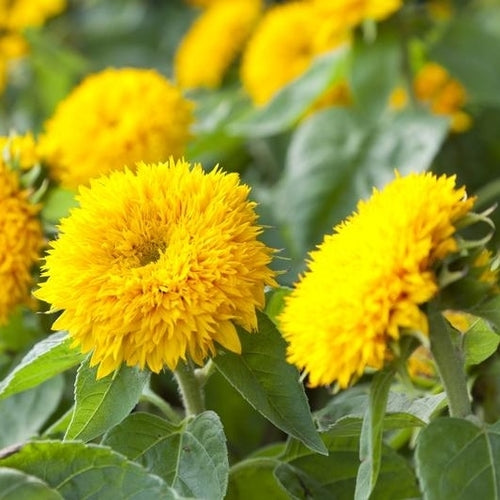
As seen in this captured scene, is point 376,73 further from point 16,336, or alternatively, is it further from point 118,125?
point 16,336

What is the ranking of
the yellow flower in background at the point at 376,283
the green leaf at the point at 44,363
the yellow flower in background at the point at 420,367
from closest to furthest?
the yellow flower in background at the point at 376,283, the green leaf at the point at 44,363, the yellow flower in background at the point at 420,367

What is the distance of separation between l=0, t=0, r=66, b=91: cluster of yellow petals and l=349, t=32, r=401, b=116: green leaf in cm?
43

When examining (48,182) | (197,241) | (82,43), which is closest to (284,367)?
(197,241)

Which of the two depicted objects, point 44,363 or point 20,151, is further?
point 20,151

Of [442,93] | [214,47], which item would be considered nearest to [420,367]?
[442,93]

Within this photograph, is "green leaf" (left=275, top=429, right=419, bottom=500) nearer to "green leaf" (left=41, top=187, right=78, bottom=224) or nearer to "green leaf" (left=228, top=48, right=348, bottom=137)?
"green leaf" (left=41, top=187, right=78, bottom=224)

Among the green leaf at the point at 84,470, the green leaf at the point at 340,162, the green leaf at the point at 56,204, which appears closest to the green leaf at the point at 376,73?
the green leaf at the point at 340,162

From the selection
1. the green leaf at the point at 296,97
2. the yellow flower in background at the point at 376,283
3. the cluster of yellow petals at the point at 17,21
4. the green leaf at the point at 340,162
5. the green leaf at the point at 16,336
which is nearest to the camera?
the yellow flower in background at the point at 376,283

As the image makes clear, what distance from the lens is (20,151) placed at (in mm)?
782

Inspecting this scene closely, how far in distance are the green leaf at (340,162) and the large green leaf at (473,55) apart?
9cm

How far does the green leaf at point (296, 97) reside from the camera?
113 centimetres

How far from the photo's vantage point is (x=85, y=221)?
558mm

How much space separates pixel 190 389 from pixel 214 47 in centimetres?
83

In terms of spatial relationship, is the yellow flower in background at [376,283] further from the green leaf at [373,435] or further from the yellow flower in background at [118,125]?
the yellow flower in background at [118,125]
